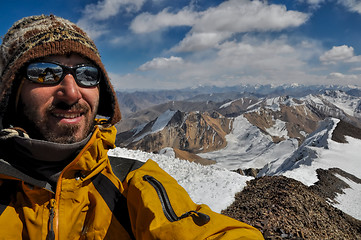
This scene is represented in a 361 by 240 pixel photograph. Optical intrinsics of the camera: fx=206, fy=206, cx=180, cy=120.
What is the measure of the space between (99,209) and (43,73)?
67.5 inches

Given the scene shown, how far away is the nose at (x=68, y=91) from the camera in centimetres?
236

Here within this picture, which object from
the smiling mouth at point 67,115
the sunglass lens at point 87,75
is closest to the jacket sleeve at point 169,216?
the smiling mouth at point 67,115

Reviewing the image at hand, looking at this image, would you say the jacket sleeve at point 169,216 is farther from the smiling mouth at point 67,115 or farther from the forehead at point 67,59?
the forehead at point 67,59

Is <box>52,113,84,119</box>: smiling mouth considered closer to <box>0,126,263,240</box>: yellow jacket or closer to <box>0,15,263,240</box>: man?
<box>0,15,263,240</box>: man

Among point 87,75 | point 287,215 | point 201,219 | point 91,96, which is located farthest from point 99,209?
point 287,215

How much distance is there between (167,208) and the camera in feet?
7.64

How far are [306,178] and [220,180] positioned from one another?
1640cm

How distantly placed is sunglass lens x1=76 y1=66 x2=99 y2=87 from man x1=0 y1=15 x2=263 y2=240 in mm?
13

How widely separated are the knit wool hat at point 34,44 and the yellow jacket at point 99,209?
959 millimetres

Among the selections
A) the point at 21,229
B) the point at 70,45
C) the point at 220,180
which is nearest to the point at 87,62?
the point at 70,45

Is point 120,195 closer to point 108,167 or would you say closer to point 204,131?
point 108,167

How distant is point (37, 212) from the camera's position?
89.8 inches

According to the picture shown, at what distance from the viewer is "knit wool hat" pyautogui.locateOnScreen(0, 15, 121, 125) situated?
2367 millimetres

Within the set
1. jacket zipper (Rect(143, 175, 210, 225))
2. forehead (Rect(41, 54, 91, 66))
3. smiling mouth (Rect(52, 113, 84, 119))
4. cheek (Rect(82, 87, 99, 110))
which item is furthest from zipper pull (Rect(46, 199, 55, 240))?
forehead (Rect(41, 54, 91, 66))
